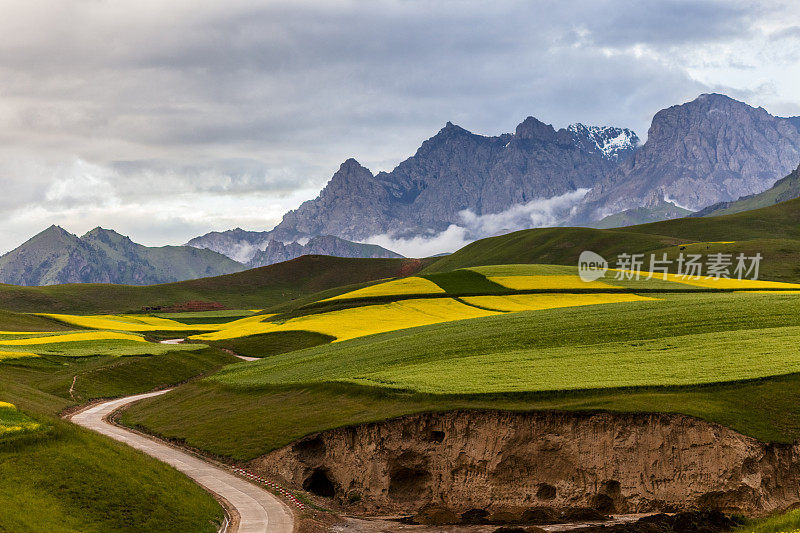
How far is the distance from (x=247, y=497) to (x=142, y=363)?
4415cm


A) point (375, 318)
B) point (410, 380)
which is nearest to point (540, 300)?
point (375, 318)

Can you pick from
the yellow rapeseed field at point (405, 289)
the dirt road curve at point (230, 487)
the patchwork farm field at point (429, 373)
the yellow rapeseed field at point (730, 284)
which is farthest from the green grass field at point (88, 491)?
the yellow rapeseed field at point (730, 284)

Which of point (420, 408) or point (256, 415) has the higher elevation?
point (420, 408)

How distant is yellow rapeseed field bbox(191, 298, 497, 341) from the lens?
93.4 m

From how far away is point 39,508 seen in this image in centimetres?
2561

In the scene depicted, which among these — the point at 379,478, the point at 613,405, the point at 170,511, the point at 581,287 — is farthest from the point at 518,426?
the point at 581,287

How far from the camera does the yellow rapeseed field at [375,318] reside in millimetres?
93375

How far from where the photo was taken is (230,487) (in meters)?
38.1

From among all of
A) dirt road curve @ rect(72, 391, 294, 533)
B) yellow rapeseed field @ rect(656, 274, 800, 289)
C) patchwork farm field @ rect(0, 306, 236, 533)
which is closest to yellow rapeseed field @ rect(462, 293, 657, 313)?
yellow rapeseed field @ rect(656, 274, 800, 289)

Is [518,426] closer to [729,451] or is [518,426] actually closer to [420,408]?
[420,408]

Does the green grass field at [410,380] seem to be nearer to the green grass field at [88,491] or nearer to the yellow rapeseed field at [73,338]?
the green grass field at [88,491]

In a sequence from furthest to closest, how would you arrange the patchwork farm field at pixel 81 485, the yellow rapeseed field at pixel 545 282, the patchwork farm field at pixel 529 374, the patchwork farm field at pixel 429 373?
1. the yellow rapeseed field at pixel 545 282
2. the patchwork farm field at pixel 529 374
3. the patchwork farm field at pixel 429 373
4. the patchwork farm field at pixel 81 485

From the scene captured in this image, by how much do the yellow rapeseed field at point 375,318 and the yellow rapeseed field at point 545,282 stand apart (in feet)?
44.9

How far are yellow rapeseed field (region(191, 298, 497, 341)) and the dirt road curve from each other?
39696 millimetres
